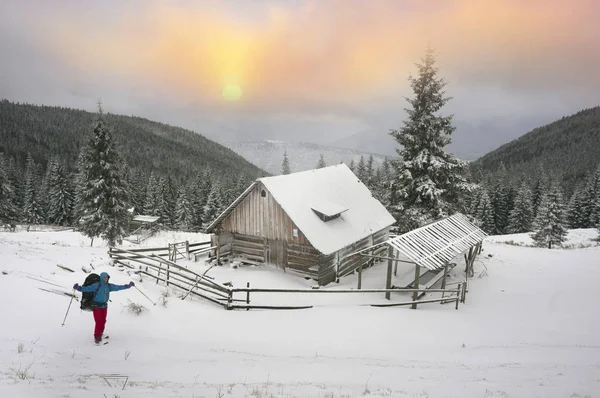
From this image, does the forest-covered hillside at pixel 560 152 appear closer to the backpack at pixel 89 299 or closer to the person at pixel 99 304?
the person at pixel 99 304

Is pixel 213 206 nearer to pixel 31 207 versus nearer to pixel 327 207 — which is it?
pixel 31 207

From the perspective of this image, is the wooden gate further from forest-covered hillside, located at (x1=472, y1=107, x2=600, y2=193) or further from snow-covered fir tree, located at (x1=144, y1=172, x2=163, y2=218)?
forest-covered hillside, located at (x1=472, y1=107, x2=600, y2=193)

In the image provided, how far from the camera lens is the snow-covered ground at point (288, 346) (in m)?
8.16

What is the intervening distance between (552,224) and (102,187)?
2142 inches

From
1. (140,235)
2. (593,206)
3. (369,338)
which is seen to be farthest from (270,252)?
(593,206)

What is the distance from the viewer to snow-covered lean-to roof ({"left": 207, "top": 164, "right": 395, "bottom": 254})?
20.5m

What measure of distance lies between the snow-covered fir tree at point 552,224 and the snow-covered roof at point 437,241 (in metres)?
30.6

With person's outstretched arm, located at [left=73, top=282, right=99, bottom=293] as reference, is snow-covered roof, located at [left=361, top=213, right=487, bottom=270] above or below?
above

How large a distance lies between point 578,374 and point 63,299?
1702cm

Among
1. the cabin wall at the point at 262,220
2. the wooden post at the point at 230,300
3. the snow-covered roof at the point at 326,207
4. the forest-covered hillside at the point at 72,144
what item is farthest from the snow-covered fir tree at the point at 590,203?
the forest-covered hillside at the point at 72,144

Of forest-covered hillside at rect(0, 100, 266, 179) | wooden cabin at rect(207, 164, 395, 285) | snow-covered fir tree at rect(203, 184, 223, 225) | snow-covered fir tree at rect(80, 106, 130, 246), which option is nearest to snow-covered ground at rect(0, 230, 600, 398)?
wooden cabin at rect(207, 164, 395, 285)

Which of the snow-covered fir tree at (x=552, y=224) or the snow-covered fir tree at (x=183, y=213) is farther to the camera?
the snow-covered fir tree at (x=183, y=213)

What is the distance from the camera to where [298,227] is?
779 inches

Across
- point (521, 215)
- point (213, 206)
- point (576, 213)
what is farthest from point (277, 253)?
point (576, 213)
